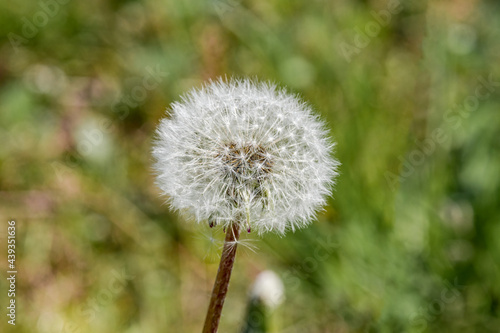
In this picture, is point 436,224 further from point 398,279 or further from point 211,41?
point 211,41

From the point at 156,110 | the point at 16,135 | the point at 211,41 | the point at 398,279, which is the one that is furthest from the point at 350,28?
the point at 16,135

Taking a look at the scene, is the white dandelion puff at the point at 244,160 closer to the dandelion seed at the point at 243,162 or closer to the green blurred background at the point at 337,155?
the dandelion seed at the point at 243,162

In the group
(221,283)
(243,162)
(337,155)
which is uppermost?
(243,162)

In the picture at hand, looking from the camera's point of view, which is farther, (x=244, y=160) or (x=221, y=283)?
(x=244, y=160)

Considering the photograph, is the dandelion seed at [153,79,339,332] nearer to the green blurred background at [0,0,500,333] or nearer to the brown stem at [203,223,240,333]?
the brown stem at [203,223,240,333]

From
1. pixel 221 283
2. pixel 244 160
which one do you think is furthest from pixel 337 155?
pixel 221 283

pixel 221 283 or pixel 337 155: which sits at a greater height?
pixel 221 283

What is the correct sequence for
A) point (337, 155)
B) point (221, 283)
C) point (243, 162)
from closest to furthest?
1. point (221, 283)
2. point (243, 162)
3. point (337, 155)

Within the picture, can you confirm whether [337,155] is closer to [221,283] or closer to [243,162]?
[243,162]

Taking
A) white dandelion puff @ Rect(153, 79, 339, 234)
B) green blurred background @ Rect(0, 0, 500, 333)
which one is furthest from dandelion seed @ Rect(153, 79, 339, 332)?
green blurred background @ Rect(0, 0, 500, 333)
